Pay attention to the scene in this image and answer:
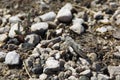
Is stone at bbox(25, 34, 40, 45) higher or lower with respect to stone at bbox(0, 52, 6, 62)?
higher

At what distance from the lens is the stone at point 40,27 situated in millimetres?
3232

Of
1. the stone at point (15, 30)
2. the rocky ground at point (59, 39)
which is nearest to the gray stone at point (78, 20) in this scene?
the rocky ground at point (59, 39)

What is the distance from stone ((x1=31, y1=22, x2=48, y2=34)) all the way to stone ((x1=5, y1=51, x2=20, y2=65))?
14.2 inches

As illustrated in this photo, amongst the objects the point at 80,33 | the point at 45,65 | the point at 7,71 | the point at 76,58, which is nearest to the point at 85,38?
the point at 80,33

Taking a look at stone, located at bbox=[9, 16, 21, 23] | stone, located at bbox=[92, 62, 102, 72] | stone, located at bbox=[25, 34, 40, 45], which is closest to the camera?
stone, located at bbox=[92, 62, 102, 72]

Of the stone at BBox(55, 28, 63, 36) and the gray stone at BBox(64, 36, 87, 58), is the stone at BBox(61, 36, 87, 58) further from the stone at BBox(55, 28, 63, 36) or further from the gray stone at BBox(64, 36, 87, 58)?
the stone at BBox(55, 28, 63, 36)

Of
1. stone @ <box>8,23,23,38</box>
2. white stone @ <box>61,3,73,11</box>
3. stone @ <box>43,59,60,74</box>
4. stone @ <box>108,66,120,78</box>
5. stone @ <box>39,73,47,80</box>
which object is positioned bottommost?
stone @ <box>39,73,47,80</box>

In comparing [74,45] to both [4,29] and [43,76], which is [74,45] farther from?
[4,29]

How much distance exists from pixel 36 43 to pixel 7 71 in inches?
15.9

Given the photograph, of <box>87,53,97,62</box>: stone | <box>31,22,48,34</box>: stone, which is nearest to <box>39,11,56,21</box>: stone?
<box>31,22,48,34</box>: stone

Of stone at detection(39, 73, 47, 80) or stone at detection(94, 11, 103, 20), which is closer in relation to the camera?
stone at detection(39, 73, 47, 80)

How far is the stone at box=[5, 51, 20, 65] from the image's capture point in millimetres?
2930

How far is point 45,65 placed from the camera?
2.84 m

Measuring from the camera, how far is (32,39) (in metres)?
3.12
